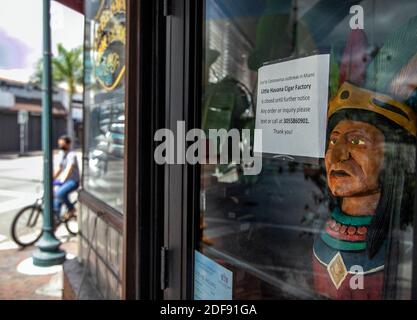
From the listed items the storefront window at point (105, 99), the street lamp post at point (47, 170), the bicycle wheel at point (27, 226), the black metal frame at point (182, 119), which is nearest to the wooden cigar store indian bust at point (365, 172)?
the black metal frame at point (182, 119)

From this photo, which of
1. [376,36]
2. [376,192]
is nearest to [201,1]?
[376,36]

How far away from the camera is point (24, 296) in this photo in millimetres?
3545

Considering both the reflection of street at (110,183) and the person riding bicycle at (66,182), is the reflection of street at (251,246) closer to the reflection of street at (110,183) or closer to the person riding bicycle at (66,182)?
the reflection of street at (110,183)

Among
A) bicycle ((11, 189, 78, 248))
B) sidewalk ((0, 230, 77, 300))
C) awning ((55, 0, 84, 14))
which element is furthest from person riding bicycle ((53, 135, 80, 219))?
awning ((55, 0, 84, 14))

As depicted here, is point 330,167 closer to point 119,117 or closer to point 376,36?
point 376,36

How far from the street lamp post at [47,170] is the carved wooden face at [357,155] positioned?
3.69 metres

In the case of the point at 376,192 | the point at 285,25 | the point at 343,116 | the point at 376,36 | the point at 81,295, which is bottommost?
the point at 81,295

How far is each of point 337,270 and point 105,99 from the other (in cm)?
212

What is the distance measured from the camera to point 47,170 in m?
4.36

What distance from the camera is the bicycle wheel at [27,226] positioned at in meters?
4.98

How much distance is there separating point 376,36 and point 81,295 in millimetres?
2660

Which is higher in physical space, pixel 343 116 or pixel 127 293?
pixel 343 116

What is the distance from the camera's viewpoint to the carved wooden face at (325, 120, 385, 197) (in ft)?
3.87

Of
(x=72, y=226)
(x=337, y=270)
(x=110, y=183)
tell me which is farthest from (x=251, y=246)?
(x=72, y=226)
